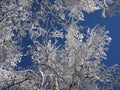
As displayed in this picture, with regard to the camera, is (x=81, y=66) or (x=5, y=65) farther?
(x=5, y=65)

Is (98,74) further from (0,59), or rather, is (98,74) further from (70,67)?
(0,59)

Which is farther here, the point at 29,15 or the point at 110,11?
the point at 29,15

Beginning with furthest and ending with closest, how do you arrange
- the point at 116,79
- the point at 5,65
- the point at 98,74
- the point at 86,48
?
the point at 5,65 < the point at 86,48 < the point at 98,74 < the point at 116,79

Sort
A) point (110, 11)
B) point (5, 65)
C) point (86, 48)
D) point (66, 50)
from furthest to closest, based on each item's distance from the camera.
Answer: point (5, 65)
point (66, 50)
point (86, 48)
point (110, 11)

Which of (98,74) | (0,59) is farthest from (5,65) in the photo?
(98,74)

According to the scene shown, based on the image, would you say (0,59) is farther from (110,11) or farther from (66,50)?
(110,11)

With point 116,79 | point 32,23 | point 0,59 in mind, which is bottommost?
point 116,79

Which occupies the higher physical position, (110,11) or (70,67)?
(110,11)

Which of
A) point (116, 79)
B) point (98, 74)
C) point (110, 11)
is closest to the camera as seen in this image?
point (110, 11)

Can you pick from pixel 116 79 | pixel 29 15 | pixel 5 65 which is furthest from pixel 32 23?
pixel 116 79

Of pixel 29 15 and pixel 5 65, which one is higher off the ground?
pixel 29 15
